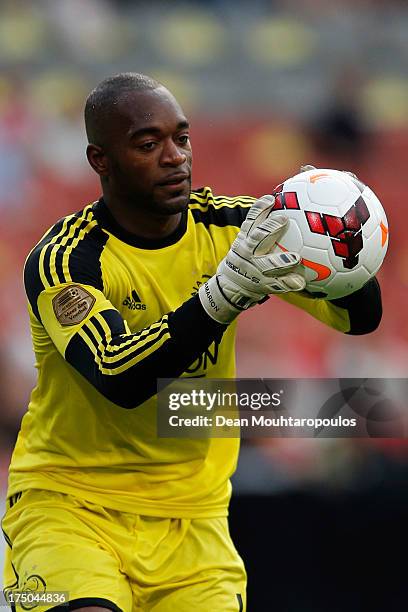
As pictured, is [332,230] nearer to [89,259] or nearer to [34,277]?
[89,259]

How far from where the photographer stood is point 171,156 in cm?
342

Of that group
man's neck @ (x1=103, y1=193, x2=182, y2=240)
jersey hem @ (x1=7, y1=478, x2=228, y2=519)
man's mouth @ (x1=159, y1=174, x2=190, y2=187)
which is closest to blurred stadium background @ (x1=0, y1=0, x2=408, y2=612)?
jersey hem @ (x1=7, y1=478, x2=228, y2=519)

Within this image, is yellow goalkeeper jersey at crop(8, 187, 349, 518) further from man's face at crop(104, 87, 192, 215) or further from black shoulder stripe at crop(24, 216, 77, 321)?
man's face at crop(104, 87, 192, 215)

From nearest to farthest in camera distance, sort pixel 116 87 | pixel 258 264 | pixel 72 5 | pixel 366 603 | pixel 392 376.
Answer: pixel 258 264
pixel 116 87
pixel 366 603
pixel 392 376
pixel 72 5

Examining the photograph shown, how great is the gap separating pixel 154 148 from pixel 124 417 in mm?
976

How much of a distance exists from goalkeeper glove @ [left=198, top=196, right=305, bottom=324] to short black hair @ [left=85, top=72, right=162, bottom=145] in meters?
0.82

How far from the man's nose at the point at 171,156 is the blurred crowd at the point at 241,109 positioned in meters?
4.80

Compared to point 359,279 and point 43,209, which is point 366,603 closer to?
point 359,279

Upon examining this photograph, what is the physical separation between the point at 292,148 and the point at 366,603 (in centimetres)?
553

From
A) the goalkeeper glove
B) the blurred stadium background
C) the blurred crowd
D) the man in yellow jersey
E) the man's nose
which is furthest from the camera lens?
the blurred crowd

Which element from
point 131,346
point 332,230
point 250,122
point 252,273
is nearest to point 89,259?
point 131,346

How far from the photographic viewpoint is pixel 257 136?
1001 cm

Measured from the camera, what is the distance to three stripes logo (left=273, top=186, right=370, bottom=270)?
3066 millimetres

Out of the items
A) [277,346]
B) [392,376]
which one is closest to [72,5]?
[277,346]
